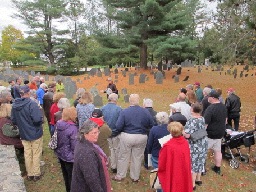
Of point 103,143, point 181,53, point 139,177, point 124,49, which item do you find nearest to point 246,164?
point 139,177

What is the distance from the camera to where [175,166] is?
163 inches

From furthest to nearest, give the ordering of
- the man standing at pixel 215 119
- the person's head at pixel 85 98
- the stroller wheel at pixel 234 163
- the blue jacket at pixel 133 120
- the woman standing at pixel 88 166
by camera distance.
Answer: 1. the stroller wheel at pixel 234 163
2. the man standing at pixel 215 119
3. the person's head at pixel 85 98
4. the blue jacket at pixel 133 120
5. the woman standing at pixel 88 166

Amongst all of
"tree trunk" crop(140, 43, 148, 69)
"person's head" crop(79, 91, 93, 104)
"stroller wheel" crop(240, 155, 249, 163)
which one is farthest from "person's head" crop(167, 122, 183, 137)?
"tree trunk" crop(140, 43, 148, 69)

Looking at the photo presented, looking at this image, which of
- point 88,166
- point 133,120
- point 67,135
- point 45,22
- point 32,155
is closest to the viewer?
point 88,166

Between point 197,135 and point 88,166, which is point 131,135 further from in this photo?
point 88,166

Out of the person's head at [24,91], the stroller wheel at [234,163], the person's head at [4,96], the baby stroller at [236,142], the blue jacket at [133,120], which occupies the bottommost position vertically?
the stroller wheel at [234,163]

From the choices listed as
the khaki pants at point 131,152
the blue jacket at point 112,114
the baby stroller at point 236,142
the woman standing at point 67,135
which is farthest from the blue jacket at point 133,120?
the baby stroller at point 236,142

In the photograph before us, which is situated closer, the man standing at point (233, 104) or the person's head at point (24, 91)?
the person's head at point (24, 91)

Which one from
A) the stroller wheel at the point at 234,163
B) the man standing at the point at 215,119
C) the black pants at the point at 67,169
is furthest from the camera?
the stroller wheel at the point at 234,163

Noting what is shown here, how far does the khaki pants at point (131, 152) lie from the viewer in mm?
5621

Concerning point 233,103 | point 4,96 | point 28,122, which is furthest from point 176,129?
point 233,103

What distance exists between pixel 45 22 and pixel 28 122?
32803mm

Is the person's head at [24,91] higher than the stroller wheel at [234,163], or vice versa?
the person's head at [24,91]

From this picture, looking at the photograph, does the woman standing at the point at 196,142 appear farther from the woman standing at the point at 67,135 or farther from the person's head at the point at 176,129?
the woman standing at the point at 67,135
